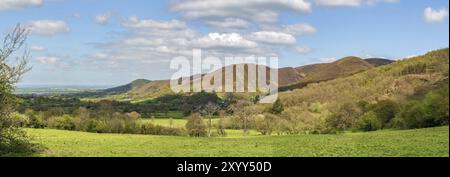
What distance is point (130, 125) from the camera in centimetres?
10169

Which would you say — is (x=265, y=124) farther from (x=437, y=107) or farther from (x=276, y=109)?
(x=437, y=107)

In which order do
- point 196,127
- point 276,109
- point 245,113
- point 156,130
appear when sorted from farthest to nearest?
point 276,109 < point 245,113 < point 156,130 < point 196,127

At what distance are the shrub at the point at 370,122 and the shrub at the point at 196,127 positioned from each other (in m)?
32.4

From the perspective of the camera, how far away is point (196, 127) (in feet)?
322

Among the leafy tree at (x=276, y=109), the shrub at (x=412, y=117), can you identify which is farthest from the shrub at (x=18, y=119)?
the leafy tree at (x=276, y=109)

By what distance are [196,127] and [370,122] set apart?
35.9 meters

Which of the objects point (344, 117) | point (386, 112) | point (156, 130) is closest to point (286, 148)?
point (386, 112)

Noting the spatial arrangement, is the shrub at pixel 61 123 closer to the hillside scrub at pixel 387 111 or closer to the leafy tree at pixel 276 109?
the hillside scrub at pixel 387 111

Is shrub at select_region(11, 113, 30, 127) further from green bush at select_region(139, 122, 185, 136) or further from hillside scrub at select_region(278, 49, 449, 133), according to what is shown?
green bush at select_region(139, 122, 185, 136)

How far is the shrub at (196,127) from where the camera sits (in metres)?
97.2

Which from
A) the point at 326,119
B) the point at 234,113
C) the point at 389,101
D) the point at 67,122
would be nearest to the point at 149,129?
the point at 67,122

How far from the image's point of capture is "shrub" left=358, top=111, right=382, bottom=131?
3354 inches

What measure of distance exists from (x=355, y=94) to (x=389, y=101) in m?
59.8
